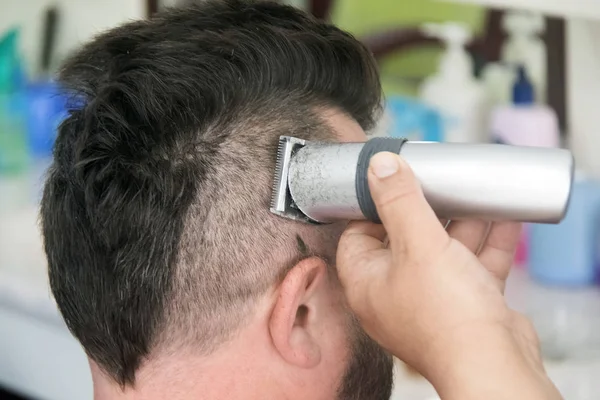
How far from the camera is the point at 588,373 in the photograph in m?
1.15

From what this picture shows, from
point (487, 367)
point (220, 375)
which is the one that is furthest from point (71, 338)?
point (487, 367)

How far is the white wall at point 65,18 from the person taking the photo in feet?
6.39

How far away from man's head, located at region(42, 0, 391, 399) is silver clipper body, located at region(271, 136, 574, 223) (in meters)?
0.06

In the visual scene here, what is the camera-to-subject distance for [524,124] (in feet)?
5.29

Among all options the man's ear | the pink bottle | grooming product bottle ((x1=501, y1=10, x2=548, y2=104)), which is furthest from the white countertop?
grooming product bottle ((x1=501, y1=10, x2=548, y2=104))

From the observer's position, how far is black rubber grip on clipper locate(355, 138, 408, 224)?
2.22 ft

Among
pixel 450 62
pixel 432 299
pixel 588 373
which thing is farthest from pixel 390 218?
pixel 450 62

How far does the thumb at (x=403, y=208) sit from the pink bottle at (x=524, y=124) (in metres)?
1.04

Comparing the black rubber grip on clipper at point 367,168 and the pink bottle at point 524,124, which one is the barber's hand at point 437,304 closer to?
the black rubber grip on clipper at point 367,168

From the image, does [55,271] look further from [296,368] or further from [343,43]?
[343,43]

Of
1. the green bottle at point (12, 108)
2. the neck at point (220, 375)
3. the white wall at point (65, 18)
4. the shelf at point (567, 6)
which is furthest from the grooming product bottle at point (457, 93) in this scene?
the green bottle at point (12, 108)

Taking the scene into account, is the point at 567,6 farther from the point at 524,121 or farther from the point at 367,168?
the point at 367,168

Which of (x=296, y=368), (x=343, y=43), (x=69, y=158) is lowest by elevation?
(x=296, y=368)

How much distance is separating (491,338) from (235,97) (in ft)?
1.16
